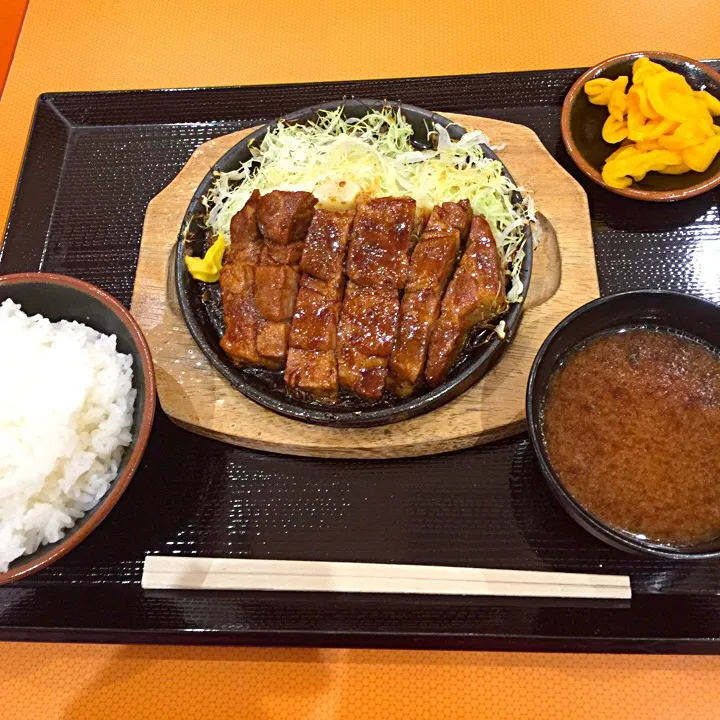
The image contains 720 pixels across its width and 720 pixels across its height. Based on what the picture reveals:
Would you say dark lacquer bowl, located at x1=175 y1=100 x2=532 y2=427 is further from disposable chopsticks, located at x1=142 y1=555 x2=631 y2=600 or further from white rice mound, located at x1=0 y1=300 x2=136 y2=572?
disposable chopsticks, located at x1=142 y1=555 x2=631 y2=600

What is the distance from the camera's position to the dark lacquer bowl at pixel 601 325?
6.26ft

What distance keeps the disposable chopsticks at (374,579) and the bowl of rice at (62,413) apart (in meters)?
0.38

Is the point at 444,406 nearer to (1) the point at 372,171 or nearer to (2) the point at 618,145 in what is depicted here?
(1) the point at 372,171

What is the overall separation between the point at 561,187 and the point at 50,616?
2669 mm

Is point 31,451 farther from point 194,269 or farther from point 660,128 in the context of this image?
point 660,128

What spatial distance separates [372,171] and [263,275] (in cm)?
75

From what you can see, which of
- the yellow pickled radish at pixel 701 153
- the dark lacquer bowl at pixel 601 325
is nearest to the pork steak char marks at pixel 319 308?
the dark lacquer bowl at pixel 601 325

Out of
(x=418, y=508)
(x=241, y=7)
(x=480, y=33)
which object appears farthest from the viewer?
(x=241, y=7)

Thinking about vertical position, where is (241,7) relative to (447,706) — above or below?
above

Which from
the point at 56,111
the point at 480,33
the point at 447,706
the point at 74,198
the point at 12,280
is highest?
the point at 480,33

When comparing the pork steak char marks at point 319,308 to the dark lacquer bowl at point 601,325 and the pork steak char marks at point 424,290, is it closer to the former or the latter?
the pork steak char marks at point 424,290

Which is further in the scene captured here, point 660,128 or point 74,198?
point 74,198

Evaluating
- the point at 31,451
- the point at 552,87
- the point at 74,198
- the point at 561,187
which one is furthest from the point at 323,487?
the point at 552,87

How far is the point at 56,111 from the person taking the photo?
3193mm
